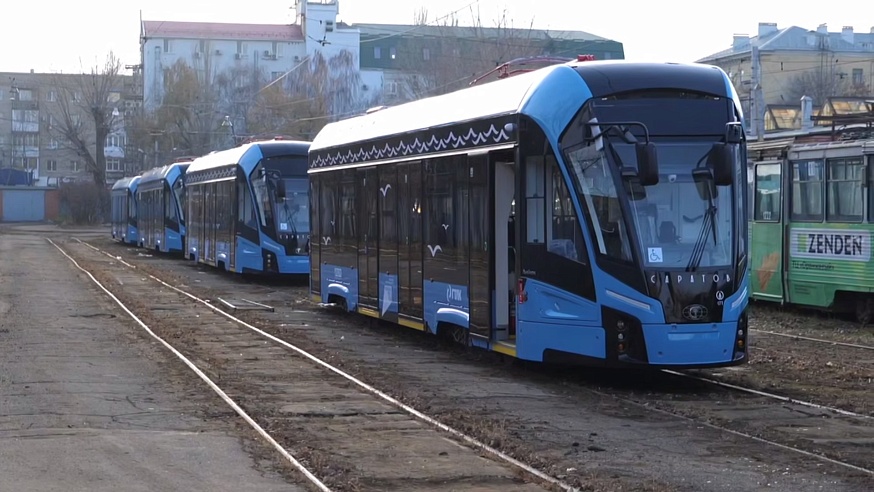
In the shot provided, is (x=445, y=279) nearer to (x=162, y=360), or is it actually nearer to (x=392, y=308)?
(x=392, y=308)

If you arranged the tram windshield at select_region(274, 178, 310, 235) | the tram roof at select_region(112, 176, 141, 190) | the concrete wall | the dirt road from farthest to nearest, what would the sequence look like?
1. the concrete wall
2. the tram roof at select_region(112, 176, 141, 190)
3. the tram windshield at select_region(274, 178, 310, 235)
4. the dirt road

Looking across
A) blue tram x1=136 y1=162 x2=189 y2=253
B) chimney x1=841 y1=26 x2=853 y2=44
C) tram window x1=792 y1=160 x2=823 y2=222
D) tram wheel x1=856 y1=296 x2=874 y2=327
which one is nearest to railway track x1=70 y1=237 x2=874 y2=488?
tram wheel x1=856 y1=296 x2=874 y2=327

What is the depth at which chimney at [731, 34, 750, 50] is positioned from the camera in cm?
8374

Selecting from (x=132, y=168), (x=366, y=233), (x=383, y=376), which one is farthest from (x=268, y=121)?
(x=383, y=376)

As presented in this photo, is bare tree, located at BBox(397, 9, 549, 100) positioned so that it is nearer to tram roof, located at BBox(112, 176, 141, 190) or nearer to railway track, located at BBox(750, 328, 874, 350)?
tram roof, located at BBox(112, 176, 141, 190)

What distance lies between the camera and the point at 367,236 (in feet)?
58.9

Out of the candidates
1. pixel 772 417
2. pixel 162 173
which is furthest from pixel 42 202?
pixel 772 417

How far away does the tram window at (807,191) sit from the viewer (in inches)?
797

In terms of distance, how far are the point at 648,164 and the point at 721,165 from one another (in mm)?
967

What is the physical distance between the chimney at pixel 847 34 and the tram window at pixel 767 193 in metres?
75.7

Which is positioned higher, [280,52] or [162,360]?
[280,52]

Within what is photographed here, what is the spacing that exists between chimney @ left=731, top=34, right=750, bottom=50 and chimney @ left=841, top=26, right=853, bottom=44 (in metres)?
10.9

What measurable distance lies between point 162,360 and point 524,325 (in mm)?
4795

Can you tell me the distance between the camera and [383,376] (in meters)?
13.4
